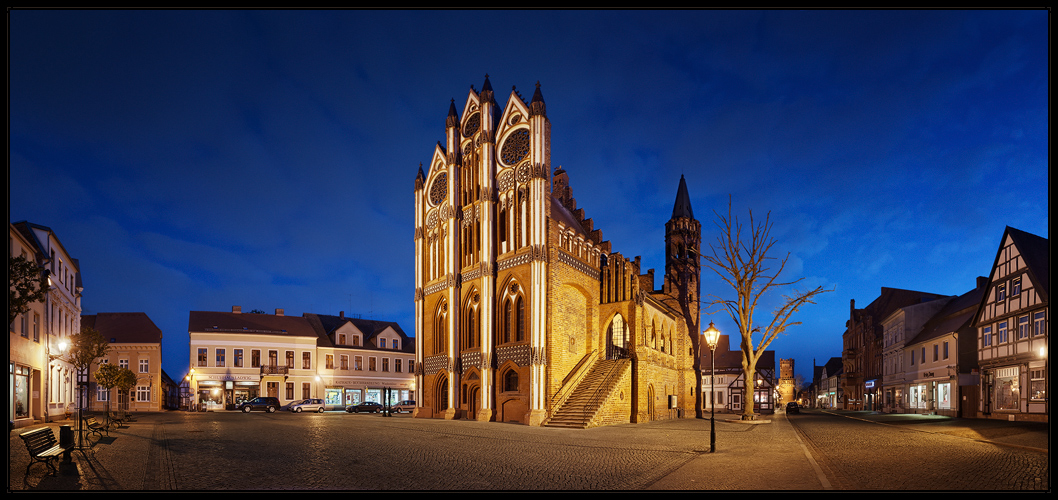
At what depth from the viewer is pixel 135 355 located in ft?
195

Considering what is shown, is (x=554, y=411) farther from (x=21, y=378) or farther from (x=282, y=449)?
(x=21, y=378)

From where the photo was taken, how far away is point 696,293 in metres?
53.6

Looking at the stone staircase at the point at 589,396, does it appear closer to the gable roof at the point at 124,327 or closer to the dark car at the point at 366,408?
the dark car at the point at 366,408

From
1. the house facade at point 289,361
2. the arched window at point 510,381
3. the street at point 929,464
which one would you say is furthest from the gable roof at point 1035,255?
the house facade at point 289,361

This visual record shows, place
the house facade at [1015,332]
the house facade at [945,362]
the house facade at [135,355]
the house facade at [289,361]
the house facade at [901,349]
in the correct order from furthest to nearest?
the house facade at [289,361] < the house facade at [135,355] < the house facade at [901,349] < the house facade at [945,362] < the house facade at [1015,332]

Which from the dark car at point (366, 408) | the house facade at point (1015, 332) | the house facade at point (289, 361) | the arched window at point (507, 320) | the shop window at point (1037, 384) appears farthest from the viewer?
the house facade at point (289, 361)

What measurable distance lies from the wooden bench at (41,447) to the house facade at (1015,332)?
36416mm

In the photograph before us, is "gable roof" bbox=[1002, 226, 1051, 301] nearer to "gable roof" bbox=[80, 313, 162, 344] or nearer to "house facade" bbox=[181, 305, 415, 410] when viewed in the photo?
"house facade" bbox=[181, 305, 415, 410]

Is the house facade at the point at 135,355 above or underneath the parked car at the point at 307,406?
above

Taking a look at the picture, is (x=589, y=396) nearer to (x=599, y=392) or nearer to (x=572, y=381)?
(x=599, y=392)

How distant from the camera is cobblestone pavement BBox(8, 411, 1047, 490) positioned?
11695 mm

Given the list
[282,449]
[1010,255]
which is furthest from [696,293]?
[282,449]

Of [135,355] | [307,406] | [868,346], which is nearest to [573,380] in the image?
[307,406]

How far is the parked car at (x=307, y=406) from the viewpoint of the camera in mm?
53094
